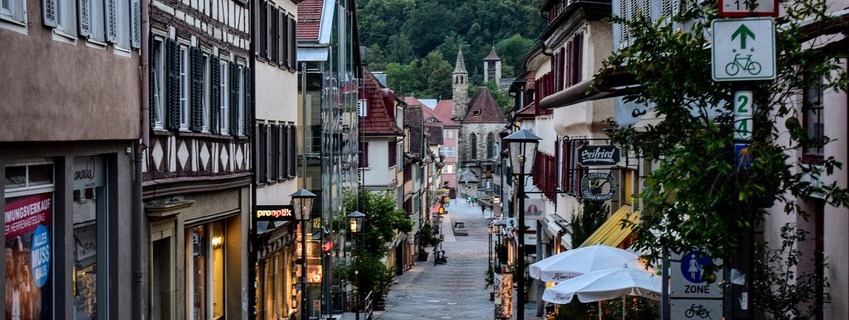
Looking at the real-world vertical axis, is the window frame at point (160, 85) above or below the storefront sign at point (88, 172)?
above

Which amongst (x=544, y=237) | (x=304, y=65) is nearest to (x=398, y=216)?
(x=544, y=237)

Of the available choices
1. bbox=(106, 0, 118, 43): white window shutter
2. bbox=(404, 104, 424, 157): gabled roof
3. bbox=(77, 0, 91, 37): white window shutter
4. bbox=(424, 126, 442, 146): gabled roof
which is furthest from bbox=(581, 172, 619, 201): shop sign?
bbox=(424, 126, 442, 146): gabled roof

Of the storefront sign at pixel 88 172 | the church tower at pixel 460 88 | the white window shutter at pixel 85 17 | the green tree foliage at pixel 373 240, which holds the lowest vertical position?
the green tree foliage at pixel 373 240

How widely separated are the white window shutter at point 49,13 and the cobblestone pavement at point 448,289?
976 inches

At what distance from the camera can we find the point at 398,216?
50375 millimetres

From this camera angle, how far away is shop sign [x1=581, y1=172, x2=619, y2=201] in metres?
24.8

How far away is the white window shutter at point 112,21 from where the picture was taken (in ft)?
49.9

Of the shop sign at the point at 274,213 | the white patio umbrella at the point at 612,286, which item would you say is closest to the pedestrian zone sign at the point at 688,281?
the white patio umbrella at the point at 612,286

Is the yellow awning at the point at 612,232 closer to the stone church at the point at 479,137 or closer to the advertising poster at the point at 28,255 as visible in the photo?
the advertising poster at the point at 28,255

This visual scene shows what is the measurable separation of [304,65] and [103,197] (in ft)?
69.7

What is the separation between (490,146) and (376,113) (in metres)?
101

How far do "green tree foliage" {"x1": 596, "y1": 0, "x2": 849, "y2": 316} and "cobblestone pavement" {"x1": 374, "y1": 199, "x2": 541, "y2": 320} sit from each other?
2716 centimetres

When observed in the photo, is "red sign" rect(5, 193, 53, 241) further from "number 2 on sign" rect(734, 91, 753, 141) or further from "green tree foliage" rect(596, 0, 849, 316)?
"number 2 on sign" rect(734, 91, 753, 141)

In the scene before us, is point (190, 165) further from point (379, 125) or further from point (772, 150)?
point (379, 125)
